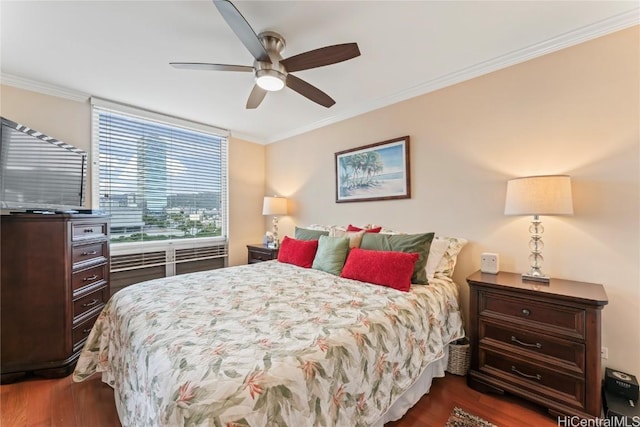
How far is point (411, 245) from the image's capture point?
2.16m

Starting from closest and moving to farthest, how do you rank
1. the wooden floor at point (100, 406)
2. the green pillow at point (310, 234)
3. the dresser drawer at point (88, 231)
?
the wooden floor at point (100, 406), the dresser drawer at point (88, 231), the green pillow at point (310, 234)

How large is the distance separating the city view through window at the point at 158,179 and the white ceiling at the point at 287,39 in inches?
18.9

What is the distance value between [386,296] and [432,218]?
119 centimetres

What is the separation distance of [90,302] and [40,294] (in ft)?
1.31

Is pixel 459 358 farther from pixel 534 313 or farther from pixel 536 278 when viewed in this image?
pixel 536 278

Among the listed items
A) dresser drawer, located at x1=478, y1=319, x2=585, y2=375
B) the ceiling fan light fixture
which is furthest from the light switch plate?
the ceiling fan light fixture

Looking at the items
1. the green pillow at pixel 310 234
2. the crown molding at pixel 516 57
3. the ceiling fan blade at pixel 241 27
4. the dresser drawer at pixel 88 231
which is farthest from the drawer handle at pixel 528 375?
the dresser drawer at pixel 88 231

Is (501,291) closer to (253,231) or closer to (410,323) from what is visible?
(410,323)

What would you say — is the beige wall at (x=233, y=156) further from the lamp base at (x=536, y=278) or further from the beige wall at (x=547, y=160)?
the lamp base at (x=536, y=278)

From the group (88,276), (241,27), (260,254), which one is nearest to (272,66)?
(241,27)

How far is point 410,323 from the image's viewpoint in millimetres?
1616

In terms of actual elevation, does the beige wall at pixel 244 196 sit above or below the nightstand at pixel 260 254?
above

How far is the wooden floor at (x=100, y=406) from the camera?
1.63 m

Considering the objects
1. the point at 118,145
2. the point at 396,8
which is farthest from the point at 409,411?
the point at 118,145
